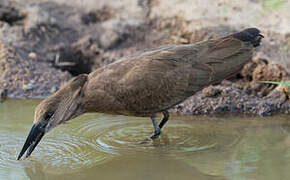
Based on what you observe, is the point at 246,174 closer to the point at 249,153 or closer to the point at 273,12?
the point at 249,153

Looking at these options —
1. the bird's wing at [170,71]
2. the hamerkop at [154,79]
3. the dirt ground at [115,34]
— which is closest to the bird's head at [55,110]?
the hamerkop at [154,79]

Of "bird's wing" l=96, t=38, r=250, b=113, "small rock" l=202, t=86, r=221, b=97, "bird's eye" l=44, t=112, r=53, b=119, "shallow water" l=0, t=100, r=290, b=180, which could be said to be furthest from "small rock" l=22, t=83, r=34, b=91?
"small rock" l=202, t=86, r=221, b=97

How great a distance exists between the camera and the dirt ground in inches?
282

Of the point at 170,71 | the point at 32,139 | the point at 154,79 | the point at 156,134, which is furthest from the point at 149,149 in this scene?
the point at 32,139

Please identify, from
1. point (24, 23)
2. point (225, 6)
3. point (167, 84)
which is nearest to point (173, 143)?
point (167, 84)

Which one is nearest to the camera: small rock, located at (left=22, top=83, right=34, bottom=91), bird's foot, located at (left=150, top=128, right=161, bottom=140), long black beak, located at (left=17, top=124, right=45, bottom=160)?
long black beak, located at (left=17, top=124, right=45, bottom=160)

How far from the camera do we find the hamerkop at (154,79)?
568 centimetres

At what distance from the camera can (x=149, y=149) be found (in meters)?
5.66

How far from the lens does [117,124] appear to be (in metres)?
6.47

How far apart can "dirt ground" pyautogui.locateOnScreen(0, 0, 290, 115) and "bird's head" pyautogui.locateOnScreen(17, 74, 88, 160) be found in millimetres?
1623

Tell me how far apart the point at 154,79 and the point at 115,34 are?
2.74 metres

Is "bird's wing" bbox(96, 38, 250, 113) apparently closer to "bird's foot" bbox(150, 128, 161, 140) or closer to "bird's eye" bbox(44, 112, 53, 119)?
"bird's foot" bbox(150, 128, 161, 140)

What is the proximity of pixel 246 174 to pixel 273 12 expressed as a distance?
3799 millimetres

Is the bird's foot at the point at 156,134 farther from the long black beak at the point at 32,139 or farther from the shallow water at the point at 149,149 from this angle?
the long black beak at the point at 32,139
